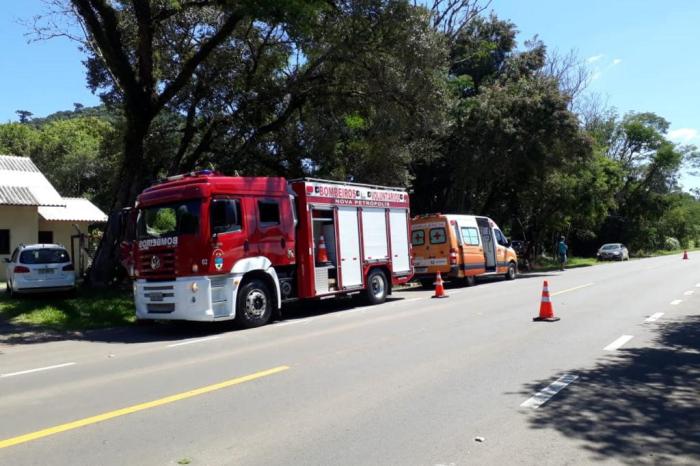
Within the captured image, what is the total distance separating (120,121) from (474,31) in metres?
21.5

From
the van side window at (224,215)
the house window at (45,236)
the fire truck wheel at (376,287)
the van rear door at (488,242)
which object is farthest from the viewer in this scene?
the house window at (45,236)

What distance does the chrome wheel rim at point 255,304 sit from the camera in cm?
1234

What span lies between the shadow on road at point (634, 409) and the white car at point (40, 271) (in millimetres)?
14442

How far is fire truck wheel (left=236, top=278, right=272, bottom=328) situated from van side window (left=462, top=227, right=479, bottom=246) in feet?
34.2

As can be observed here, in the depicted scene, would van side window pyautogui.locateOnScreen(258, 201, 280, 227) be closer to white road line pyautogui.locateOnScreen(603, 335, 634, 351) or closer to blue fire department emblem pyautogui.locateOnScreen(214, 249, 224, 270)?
blue fire department emblem pyautogui.locateOnScreen(214, 249, 224, 270)

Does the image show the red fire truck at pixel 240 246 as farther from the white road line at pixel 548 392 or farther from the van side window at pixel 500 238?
the van side window at pixel 500 238

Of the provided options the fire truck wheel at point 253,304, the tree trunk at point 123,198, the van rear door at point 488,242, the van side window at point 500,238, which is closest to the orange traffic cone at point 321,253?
the fire truck wheel at point 253,304

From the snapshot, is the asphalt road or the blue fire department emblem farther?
the blue fire department emblem

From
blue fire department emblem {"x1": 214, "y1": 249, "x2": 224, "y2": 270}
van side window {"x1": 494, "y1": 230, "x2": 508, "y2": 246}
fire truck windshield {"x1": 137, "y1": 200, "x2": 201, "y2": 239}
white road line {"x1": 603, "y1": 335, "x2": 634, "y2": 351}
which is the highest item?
fire truck windshield {"x1": 137, "y1": 200, "x2": 201, "y2": 239}

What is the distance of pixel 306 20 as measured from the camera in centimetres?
1452

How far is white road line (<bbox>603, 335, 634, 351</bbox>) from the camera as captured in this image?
8969 millimetres

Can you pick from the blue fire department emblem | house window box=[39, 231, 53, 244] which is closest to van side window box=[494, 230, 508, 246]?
the blue fire department emblem

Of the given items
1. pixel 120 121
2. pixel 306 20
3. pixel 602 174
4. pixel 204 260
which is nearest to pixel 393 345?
pixel 204 260

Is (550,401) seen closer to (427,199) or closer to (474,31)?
(427,199)
